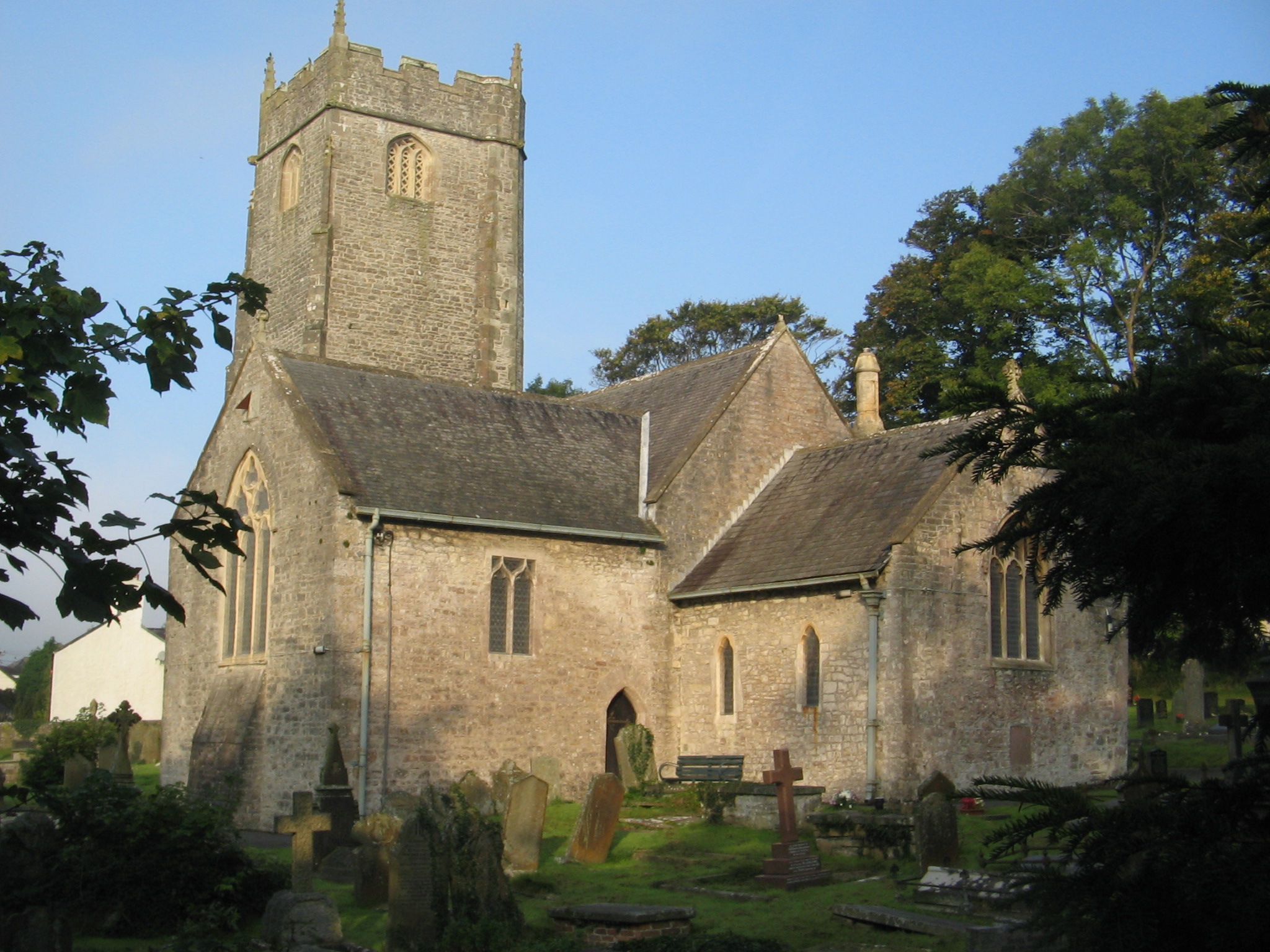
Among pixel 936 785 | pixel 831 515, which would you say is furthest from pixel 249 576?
pixel 936 785

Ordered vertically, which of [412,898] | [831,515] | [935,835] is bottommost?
[412,898]

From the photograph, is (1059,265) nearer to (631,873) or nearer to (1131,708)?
(1131,708)

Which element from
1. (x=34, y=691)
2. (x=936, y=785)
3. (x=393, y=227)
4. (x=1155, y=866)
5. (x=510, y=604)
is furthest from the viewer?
(x=34, y=691)

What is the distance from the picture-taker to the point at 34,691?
73750 mm

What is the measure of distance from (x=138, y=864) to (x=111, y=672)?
48945 millimetres

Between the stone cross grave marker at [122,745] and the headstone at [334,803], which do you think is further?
the stone cross grave marker at [122,745]

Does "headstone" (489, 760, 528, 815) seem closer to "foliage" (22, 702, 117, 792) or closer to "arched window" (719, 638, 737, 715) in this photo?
"arched window" (719, 638, 737, 715)

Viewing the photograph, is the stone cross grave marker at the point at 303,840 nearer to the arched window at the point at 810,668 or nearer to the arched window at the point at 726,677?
the arched window at the point at 810,668

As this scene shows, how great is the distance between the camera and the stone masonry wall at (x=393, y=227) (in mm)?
35688

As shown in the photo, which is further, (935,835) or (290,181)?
(290,181)

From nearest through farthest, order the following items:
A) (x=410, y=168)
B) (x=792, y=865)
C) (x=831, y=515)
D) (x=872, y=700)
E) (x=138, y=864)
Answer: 1. (x=138, y=864)
2. (x=792, y=865)
3. (x=872, y=700)
4. (x=831, y=515)
5. (x=410, y=168)

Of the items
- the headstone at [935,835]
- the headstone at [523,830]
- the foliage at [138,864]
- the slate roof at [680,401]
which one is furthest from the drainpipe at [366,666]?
the headstone at [935,835]

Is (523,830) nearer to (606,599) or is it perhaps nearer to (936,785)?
(936,785)

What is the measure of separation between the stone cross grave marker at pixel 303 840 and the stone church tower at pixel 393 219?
2177 cm
